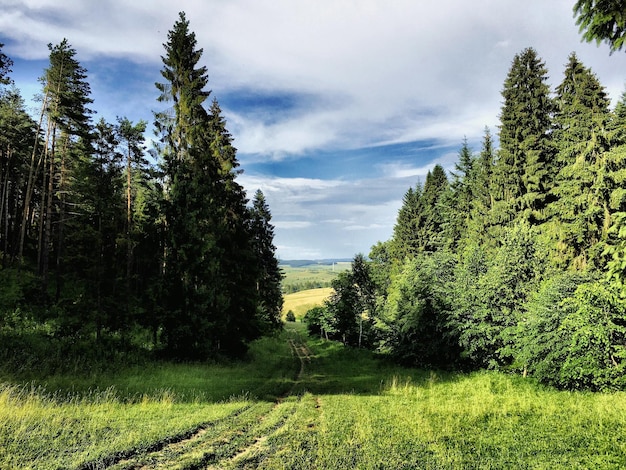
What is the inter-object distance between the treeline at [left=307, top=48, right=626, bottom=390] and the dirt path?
8967 mm

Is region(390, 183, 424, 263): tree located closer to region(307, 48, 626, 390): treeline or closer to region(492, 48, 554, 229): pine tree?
region(307, 48, 626, 390): treeline

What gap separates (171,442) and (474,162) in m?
39.5

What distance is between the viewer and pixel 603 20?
5777 mm

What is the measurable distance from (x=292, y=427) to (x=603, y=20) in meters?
10.8

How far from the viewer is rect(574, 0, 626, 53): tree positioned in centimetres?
563

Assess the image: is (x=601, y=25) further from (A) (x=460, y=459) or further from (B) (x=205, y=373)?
(B) (x=205, y=373)

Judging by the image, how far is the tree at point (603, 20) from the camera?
5633 mm

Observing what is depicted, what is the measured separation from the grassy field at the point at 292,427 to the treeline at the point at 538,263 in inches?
84.7

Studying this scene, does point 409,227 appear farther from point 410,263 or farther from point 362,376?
point 362,376

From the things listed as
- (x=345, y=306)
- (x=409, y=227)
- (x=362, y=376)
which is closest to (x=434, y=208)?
(x=409, y=227)

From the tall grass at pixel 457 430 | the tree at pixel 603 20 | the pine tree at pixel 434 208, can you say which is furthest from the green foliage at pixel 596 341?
the pine tree at pixel 434 208

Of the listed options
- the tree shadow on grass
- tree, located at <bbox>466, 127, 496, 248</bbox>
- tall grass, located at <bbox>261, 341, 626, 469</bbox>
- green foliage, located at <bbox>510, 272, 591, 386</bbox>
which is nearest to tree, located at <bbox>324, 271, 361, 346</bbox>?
the tree shadow on grass

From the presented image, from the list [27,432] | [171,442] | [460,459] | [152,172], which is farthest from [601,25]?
[152,172]

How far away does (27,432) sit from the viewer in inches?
266
